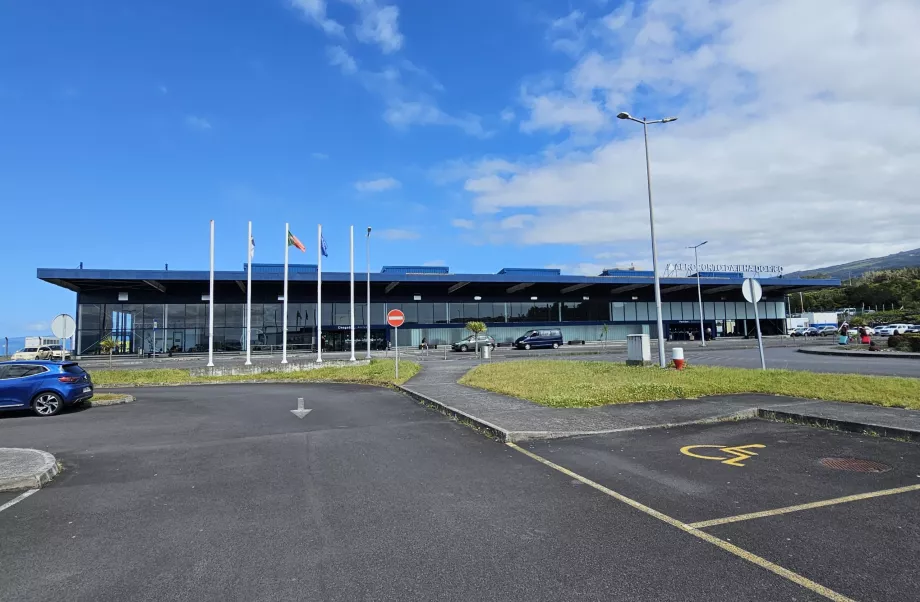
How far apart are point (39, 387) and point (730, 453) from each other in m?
15.7

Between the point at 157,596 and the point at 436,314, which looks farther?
the point at 436,314

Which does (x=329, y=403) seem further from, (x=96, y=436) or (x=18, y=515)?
(x=18, y=515)

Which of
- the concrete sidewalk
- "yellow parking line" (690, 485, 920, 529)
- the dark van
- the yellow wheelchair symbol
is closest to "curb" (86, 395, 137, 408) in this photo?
the concrete sidewalk

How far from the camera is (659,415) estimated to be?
10.0 m

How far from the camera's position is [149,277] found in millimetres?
43594

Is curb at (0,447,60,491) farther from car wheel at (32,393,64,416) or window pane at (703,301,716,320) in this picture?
window pane at (703,301,716,320)

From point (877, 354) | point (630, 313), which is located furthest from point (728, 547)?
point (630, 313)

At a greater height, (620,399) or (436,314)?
(436,314)

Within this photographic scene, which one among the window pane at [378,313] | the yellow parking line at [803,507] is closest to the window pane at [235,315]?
the window pane at [378,313]

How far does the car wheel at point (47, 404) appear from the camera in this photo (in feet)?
43.4

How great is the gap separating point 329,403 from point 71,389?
21.9ft

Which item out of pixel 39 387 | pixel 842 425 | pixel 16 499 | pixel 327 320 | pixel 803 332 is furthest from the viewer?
pixel 803 332

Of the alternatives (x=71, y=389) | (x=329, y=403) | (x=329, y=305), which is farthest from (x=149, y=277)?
(x=329, y=403)

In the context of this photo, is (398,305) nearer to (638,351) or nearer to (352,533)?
(638,351)
